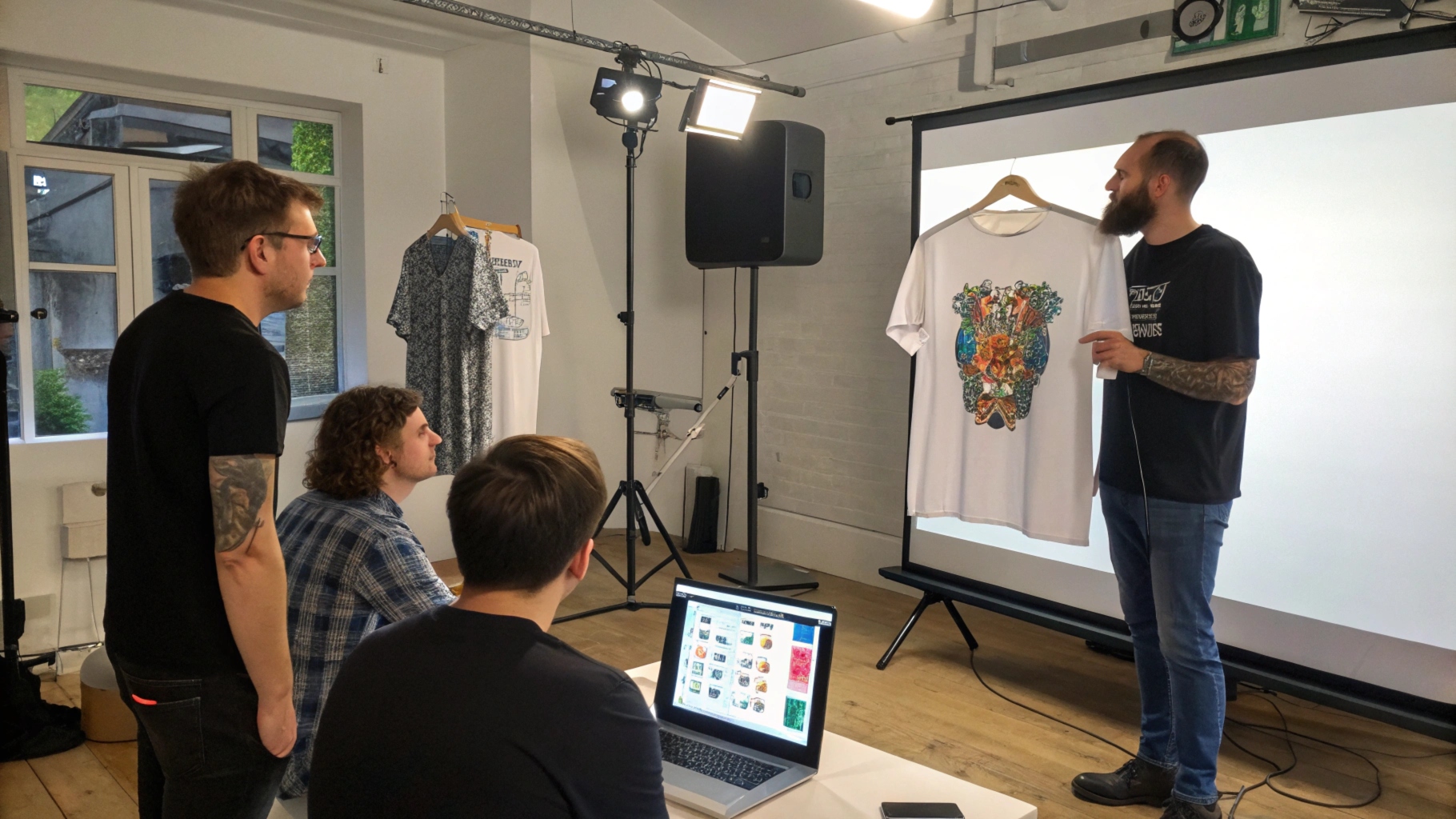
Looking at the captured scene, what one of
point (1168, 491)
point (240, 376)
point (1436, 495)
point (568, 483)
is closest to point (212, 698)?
point (240, 376)

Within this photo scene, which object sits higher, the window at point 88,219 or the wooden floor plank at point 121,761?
the window at point 88,219

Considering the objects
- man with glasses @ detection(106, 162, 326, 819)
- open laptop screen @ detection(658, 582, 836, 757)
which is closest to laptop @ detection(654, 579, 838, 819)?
open laptop screen @ detection(658, 582, 836, 757)

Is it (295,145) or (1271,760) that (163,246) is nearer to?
(295,145)

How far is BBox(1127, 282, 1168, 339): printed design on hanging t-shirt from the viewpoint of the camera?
2.50 metres

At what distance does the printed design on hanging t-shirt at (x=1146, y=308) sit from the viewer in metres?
2.50

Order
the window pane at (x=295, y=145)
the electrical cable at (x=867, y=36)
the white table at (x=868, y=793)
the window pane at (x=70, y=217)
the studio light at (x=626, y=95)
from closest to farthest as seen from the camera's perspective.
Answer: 1. the white table at (x=868, y=793)
2. the window pane at (x=70, y=217)
3. the electrical cable at (x=867, y=36)
4. the studio light at (x=626, y=95)
5. the window pane at (x=295, y=145)

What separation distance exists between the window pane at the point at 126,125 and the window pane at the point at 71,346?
0.56m

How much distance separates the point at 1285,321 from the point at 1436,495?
65 cm

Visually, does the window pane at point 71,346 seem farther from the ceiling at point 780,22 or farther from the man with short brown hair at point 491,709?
the man with short brown hair at point 491,709

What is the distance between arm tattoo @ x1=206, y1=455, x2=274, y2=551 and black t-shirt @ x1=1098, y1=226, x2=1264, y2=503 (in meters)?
2.02

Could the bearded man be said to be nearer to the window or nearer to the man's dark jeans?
the man's dark jeans

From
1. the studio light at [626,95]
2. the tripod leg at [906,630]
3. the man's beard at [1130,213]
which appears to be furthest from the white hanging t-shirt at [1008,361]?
the studio light at [626,95]

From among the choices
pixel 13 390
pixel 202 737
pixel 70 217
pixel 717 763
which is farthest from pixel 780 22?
pixel 202 737

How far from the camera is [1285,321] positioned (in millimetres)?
3010
